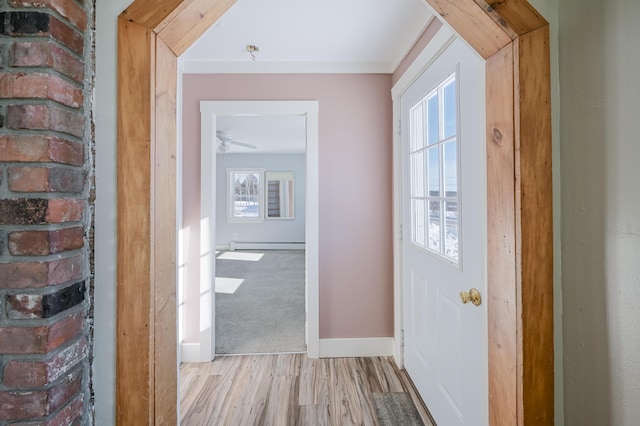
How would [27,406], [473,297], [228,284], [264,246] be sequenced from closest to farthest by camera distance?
[27,406], [473,297], [228,284], [264,246]

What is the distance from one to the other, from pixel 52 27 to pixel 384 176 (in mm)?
2091

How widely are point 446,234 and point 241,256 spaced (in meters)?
6.22

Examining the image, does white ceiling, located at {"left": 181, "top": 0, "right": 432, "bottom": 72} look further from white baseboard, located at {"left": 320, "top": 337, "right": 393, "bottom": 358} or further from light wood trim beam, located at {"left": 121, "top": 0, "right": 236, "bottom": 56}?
white baseboard, located at {"left": 320, "top": 337, "right": 393, "bottom": 358}

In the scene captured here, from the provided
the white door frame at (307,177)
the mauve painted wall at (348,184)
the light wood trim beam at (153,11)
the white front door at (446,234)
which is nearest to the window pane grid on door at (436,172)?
the white front door at (446,234)

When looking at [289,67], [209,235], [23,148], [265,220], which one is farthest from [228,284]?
[23,148]

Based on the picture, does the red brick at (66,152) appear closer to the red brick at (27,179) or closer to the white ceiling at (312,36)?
the red brick at (27,179)

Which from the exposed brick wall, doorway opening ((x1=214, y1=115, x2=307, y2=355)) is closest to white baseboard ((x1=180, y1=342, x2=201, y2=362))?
doorway opening ((x1=214, y1=115, x2=307, y2=355))

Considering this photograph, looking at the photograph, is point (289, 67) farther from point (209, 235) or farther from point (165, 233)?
point (165, 233)

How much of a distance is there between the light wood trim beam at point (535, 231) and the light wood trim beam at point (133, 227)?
100 cm

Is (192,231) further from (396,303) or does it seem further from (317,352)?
(396,303)

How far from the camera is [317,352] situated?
7.93ft

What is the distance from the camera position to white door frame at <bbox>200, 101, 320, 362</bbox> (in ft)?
7.86

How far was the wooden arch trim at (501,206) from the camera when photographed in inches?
31.5

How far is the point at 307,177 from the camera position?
2412mm
